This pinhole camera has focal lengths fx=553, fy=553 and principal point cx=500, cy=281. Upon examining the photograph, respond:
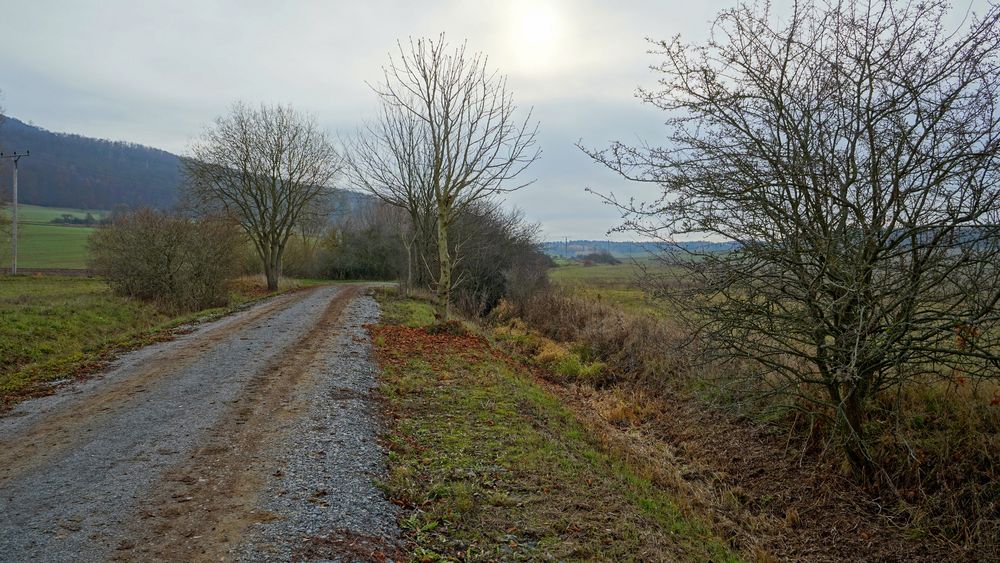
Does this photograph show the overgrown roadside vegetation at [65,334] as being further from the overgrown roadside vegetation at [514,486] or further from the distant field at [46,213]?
the distant field at [46,213]

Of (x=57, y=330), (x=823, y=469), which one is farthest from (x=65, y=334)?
(x=823, y=469)

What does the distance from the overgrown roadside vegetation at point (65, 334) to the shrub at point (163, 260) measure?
33.3 inches

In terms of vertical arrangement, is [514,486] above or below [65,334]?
above

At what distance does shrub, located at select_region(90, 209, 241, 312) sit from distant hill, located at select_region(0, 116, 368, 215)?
83667 millimetres

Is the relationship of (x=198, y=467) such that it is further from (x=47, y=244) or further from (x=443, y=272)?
(x=47, y=244)

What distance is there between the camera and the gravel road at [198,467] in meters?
4.35

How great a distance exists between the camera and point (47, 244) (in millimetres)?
61156

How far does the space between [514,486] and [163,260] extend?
2011 cm

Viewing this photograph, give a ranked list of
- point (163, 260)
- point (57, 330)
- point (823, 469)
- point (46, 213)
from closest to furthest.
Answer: point (823, 469) < point (57, 330) < point (163, 260) < point (46, 213)

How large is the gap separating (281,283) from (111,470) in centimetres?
3224

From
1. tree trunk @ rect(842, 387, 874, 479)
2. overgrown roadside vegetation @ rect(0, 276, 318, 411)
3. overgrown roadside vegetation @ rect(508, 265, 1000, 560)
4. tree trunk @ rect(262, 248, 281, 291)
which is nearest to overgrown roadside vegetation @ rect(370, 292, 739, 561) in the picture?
overgrown roadside vegetation @ rect(508, 265, 1000, 560)

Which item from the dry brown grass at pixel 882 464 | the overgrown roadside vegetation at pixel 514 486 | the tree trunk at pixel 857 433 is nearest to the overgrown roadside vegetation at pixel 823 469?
the dry brown grass at pixel 882 464

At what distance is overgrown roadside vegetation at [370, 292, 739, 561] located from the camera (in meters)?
5.16

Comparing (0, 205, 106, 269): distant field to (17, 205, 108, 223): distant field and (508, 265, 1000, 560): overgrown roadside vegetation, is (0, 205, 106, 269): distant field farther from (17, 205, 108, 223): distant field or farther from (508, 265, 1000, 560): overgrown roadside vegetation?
(508, 265, 1000, 560): overgrown roadside vegetation
